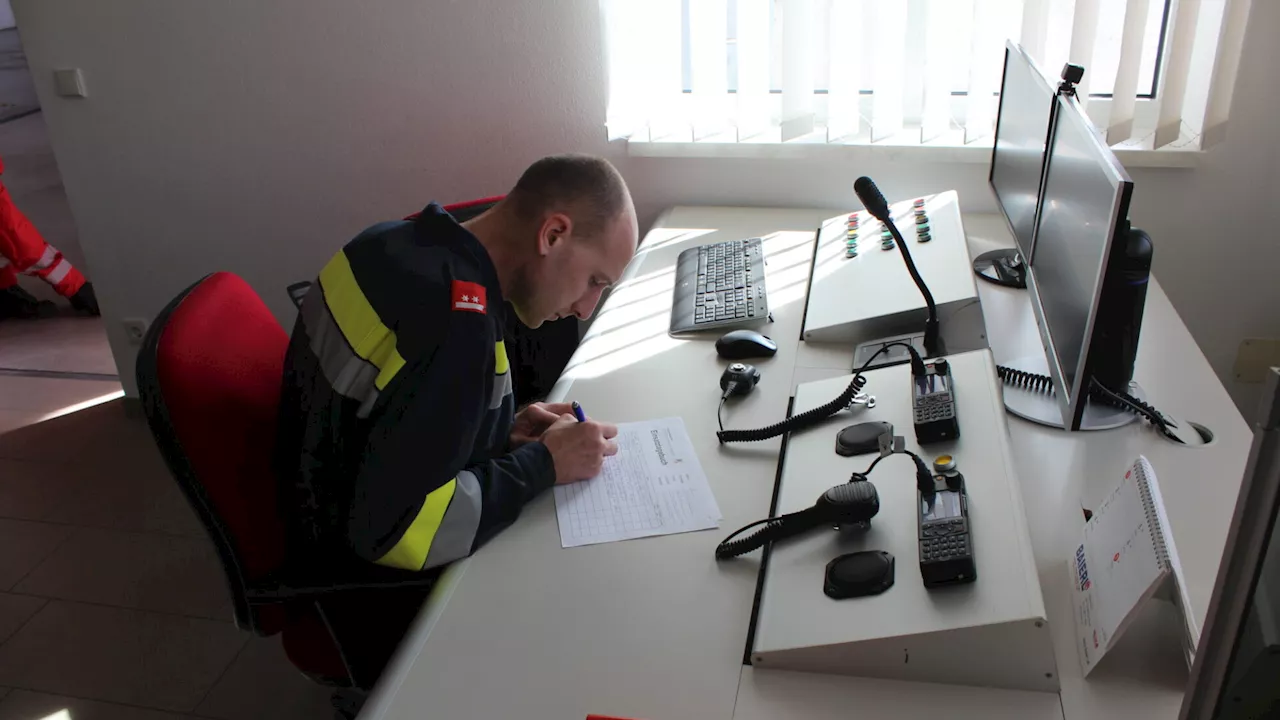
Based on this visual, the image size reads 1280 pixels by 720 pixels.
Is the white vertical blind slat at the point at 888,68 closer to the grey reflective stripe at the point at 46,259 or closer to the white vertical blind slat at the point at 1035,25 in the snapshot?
the white vertical blind slat at the point at 1035,25

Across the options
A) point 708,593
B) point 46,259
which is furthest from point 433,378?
point 46,259

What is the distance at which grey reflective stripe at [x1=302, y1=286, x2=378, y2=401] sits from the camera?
121 centimetres

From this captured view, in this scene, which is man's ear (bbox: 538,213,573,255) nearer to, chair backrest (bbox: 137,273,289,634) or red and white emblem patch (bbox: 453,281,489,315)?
red and white emblem patch (bbox: 453,281,489,315)

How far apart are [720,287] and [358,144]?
1.22 meters

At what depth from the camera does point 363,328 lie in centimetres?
122

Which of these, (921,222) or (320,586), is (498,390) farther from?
(921,222)

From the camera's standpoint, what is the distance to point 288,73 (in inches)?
99.0

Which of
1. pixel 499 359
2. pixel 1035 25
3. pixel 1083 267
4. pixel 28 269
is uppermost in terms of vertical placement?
pixel 1035 25

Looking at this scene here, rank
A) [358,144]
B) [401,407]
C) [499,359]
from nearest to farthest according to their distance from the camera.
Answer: [401,407]
[499,359]
[358,144]

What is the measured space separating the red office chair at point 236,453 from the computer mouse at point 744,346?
2.22ft

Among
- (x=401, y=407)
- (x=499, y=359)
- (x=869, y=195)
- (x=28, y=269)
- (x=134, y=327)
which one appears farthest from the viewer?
(x=28, y=269)

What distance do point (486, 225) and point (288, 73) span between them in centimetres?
144

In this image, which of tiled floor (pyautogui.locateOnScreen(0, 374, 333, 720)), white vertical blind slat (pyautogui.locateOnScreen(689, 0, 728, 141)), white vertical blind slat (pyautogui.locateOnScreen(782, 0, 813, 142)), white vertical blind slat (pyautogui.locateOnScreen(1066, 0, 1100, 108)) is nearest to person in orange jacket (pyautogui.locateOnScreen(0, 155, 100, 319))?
tiled floor (pyautogui.locateOnScreen(0, 374, 333, 720))

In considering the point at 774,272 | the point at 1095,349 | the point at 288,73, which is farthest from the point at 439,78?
the point at 1095,349
